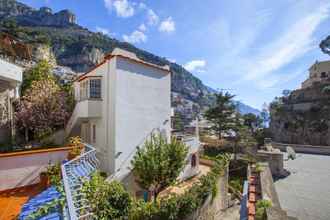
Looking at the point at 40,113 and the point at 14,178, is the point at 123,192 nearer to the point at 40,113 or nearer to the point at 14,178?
the point at 14,178

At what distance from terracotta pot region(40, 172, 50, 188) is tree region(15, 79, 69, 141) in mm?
6173

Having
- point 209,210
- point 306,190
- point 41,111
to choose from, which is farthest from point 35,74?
point 306,190

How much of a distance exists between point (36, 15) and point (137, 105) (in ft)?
447

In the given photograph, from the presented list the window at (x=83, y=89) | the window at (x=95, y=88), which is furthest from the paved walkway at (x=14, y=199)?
the window at (x=83, y=89)

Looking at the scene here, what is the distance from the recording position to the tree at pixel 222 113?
84.2 ft

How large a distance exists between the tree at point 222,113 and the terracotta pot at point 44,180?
68.7ft

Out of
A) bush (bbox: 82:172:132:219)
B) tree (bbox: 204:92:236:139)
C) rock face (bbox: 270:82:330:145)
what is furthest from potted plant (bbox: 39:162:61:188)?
rock face (bbox: 270:82:330:145)

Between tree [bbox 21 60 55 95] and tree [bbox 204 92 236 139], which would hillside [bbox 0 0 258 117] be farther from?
tree [bbox 21 60 55 95]

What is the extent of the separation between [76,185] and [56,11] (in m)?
141

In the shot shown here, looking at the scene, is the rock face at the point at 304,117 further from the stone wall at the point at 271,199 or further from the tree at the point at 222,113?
the stone wall at the point at 271,199

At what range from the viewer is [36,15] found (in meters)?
117

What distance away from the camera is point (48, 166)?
8.60 metres

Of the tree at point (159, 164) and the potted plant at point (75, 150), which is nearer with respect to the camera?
the potted plant at point (75, 150)

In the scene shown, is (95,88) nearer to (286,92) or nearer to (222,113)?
(222,113)
